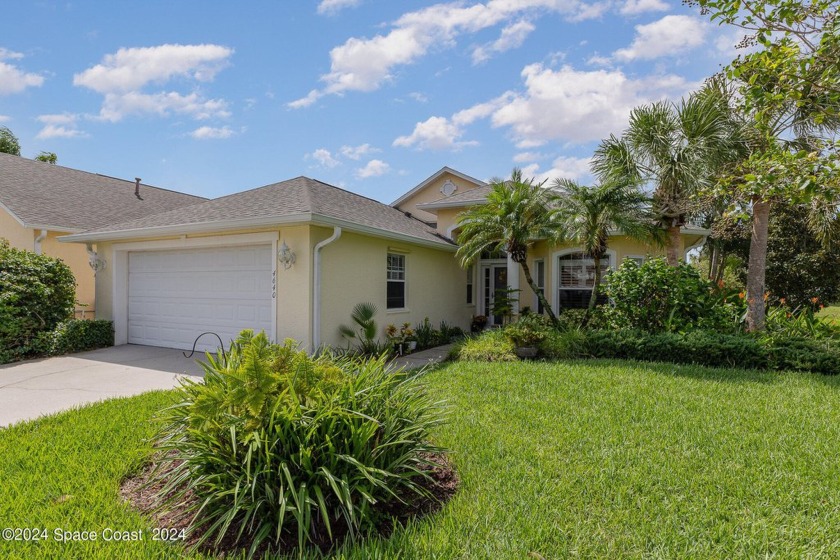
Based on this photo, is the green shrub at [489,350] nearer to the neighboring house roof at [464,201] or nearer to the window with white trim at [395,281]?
the window with white trim at [395,281]

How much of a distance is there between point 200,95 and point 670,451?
476 inches

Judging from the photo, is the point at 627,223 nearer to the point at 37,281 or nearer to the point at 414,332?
the point at 414,332

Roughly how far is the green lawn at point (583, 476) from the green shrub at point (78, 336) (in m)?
5.84

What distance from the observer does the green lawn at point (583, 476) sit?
8.94 ft

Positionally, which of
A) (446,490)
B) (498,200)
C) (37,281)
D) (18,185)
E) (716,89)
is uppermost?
(716,89)

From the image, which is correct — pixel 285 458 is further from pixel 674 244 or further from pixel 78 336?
pixel 674 244

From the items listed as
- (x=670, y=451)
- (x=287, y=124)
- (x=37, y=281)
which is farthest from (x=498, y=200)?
(x=37, y=281)

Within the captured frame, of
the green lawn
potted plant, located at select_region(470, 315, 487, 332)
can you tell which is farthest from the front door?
the green lawn

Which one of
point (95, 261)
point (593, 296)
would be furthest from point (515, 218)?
point (95, 261)

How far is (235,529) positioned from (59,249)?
13966 mm

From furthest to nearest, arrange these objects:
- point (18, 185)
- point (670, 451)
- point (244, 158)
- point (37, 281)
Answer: point (18, 185) → point (244, 158) → point (37, 281) → point (670, 451)

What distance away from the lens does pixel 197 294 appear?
10086 millimetres

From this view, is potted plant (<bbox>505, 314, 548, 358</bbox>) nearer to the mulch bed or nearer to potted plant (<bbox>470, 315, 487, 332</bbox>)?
potted plant (<bbox>470, 315, 487, 332</bbox>)

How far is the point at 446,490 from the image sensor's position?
3.48m
